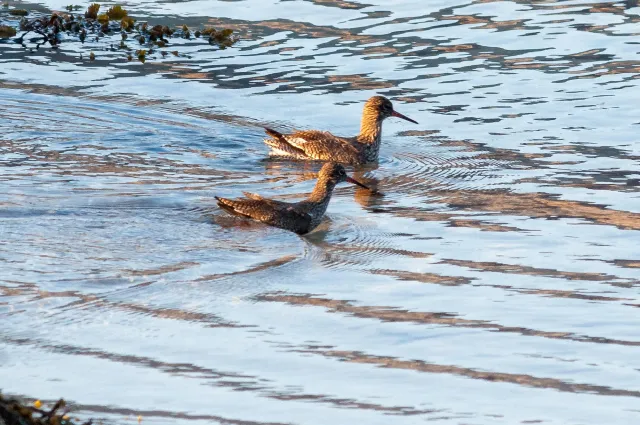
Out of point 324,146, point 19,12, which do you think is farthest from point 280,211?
point 19,12

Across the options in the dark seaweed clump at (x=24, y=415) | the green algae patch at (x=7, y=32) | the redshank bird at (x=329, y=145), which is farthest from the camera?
the green algae patch at (x=7, y=32)

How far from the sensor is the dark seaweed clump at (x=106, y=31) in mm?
19047

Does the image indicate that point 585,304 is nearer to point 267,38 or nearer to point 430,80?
point 430,80

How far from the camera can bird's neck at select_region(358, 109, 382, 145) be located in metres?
14.8

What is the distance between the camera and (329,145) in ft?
47.5

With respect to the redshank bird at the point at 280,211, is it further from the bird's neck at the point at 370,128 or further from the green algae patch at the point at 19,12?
the green algae patch at the point at 19,12

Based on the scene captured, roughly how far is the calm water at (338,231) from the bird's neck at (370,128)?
31 cm

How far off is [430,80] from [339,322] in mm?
9232

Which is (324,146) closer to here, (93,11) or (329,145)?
(329,145)

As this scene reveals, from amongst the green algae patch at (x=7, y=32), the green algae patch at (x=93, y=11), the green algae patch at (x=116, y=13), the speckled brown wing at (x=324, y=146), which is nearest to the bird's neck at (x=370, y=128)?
the speckled brown wing at (x=324, y=146)

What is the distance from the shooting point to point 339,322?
8484mm

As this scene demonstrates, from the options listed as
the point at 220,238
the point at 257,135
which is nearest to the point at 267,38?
the point at 257,135

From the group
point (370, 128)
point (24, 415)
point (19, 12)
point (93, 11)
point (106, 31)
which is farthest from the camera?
point (19, 12)

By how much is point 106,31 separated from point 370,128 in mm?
6439
